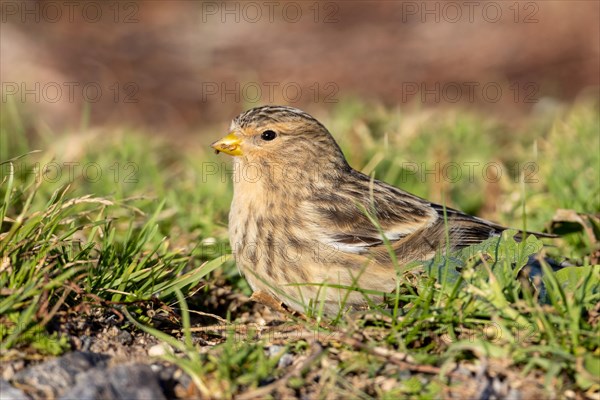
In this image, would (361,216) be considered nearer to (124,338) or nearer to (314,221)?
(314,221)

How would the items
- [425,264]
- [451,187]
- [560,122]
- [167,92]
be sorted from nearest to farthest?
[425,264] < [451,187] < [560,122] < [167,92]

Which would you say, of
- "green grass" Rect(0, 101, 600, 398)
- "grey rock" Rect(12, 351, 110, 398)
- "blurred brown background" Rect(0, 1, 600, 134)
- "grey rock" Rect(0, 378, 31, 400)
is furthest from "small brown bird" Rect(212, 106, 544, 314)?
"blurred brown background" Rect(0, 1, 600, 134)

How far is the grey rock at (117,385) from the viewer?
312cm

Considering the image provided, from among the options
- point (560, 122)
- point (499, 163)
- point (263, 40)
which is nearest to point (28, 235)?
point (499, 163)

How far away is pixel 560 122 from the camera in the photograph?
8125 mm

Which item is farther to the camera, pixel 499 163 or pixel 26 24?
pixel 26 24

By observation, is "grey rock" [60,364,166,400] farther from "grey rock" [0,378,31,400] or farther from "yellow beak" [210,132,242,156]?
"yellow beak" [210,132,242,156]

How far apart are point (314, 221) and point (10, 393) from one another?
6.86 ft

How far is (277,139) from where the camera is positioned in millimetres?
5246

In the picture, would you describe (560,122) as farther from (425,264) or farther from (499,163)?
(425,264)

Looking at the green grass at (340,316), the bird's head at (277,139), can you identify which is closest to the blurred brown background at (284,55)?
the green grass at (340,316)

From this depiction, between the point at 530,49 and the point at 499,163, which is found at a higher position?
the point at 530,49

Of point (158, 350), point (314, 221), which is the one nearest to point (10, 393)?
point (158, 350)

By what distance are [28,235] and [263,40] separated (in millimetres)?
11657
